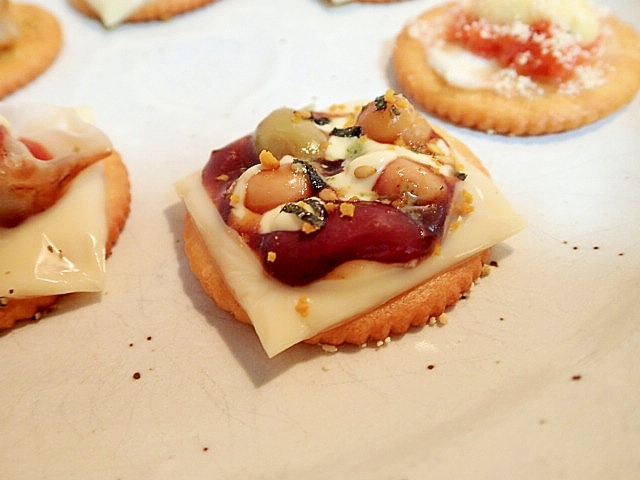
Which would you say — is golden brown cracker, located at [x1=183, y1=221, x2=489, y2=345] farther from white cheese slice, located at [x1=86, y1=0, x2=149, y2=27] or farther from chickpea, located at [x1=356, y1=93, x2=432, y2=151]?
white cheese slice, located at [x1=86, y1=0, x2=149, y2=27]

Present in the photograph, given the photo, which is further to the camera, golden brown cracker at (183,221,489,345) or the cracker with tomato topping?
the cracker with tomato topping

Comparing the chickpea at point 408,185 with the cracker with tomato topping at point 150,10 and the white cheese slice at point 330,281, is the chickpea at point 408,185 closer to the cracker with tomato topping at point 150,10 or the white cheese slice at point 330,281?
the white cheese slice at point 330,281

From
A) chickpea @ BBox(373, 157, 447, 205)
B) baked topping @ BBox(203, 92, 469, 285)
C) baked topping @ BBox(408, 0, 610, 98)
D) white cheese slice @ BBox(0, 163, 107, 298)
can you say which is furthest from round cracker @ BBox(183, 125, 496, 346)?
baked topping @ BBox(408, 0, 610, 98)

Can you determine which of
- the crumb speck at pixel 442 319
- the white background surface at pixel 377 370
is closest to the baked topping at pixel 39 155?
the white background surface at pixel 377 370

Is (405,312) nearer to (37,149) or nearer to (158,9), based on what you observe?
(37,149)

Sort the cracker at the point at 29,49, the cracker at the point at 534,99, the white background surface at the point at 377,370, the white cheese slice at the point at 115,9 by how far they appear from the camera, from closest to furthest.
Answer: the white background surface at the point at 377,370
the cracker at the point at 534,99
the cracker at the point at 29,49
the white cheese slice at the point at 115,9

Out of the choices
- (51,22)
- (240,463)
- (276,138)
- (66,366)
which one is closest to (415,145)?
(276,138)
